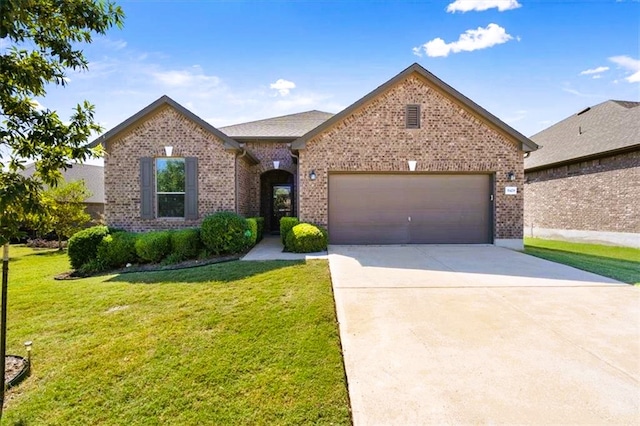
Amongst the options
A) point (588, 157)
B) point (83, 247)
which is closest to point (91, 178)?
point (83, 247)

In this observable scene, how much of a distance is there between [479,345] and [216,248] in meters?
7.13

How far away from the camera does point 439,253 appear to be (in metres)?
8.97

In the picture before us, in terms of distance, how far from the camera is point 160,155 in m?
10.3

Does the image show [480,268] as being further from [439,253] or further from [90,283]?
[90,283]

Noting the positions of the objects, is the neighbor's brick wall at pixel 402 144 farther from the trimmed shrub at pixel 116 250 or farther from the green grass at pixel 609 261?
the trimmed shrub at pixel 116 250

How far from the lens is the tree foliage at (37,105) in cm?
277

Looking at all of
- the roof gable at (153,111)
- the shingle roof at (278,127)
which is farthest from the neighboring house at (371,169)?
the shingle roof at (278,127)

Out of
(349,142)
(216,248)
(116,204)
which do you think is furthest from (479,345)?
(116,204)

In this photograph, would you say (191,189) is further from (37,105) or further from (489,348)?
(489,348)

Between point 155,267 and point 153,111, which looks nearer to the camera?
point 155,267

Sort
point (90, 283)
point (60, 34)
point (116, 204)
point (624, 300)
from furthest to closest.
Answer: point (116, 204)
point (90, 283)
point (624, 300)
point (60, 34)

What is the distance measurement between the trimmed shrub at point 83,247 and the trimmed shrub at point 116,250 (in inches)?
8.0

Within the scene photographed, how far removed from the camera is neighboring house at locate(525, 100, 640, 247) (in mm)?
11117

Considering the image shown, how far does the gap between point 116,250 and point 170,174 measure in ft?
10.3
